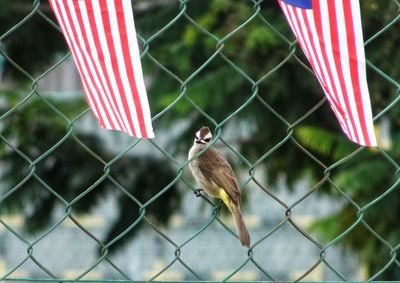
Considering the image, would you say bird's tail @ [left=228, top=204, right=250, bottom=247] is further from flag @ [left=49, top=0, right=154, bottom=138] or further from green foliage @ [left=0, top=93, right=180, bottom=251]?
green foliage @ [left=0, top=93, right=180, bottom=251]

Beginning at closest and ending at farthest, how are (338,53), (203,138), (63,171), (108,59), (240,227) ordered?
(108,59) → (338,53) → (240,227) → (203,138) → (63,171)

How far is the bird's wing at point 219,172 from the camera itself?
11.0ft

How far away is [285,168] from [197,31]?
37.9 inches

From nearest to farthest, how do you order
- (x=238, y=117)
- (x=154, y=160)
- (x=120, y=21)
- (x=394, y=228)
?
(x=120, y=21)
(x=394, y=228)
(x=238, y=117)
(x=154, y=160)

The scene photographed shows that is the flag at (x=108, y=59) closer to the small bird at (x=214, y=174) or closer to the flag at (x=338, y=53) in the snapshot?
the flag at (x=338, y=53)

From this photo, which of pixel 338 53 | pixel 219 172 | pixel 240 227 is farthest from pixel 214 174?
pixel 338 53

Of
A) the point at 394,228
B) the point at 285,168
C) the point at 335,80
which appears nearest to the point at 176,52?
the point at 285,168

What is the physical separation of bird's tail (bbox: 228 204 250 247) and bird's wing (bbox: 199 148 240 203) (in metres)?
0.04

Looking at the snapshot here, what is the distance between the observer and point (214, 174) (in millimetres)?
3498

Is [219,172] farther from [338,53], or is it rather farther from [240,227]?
[338,53]

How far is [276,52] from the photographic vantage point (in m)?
5.51

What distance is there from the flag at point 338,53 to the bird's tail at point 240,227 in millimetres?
438

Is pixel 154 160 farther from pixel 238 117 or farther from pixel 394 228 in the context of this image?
pixel 394 228

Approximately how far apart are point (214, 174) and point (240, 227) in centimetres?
45
